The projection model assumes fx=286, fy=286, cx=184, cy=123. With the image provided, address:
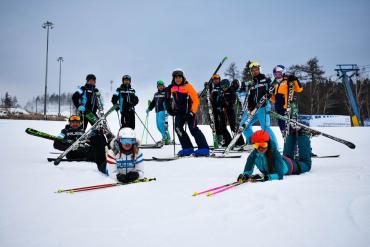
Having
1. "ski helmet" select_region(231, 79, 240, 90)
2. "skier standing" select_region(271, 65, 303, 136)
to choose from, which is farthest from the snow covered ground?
"ski helmet" select_region(231, 79, 240, 90)

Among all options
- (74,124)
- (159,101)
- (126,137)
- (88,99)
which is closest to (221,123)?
(159,101)

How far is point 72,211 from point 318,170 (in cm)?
368

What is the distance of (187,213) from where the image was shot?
2508mm

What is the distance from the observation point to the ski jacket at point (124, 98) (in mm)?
8602

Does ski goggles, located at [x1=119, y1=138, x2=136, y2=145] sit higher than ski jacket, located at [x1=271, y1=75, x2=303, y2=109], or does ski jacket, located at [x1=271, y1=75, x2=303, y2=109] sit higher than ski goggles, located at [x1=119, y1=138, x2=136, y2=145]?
ski jacket, located at [x1=271, y1=75, x2=303, y2=109]

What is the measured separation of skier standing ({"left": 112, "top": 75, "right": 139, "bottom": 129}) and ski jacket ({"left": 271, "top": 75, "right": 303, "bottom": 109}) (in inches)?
164

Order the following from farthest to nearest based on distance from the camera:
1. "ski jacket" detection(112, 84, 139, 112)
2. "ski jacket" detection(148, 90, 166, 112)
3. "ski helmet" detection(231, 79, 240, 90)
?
"ski jacket" detection(148, 90, 166, 112) → "ski helmet" detection(231, 79, 240, 90) → "ski jacket" detection(112, 84, 139, 112)

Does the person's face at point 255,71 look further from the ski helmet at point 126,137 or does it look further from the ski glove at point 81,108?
the ski glove at point 81,108

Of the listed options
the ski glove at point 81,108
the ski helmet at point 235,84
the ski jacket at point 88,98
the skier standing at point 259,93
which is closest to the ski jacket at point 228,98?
the ski helmet at point 235,84

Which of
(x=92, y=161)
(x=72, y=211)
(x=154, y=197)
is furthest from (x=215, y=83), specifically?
(x=72, y=211)

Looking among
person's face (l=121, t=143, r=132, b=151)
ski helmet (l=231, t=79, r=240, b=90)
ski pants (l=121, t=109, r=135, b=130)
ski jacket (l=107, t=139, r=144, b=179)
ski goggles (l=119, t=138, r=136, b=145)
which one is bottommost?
ski jacket (l=107, t=139, r=144, b=179)

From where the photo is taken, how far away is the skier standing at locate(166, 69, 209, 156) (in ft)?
22.0

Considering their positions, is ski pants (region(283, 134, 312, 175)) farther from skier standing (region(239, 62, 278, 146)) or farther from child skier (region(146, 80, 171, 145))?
child skier (region(146, 80, 171, 145))

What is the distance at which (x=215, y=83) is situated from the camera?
856 centimetres
